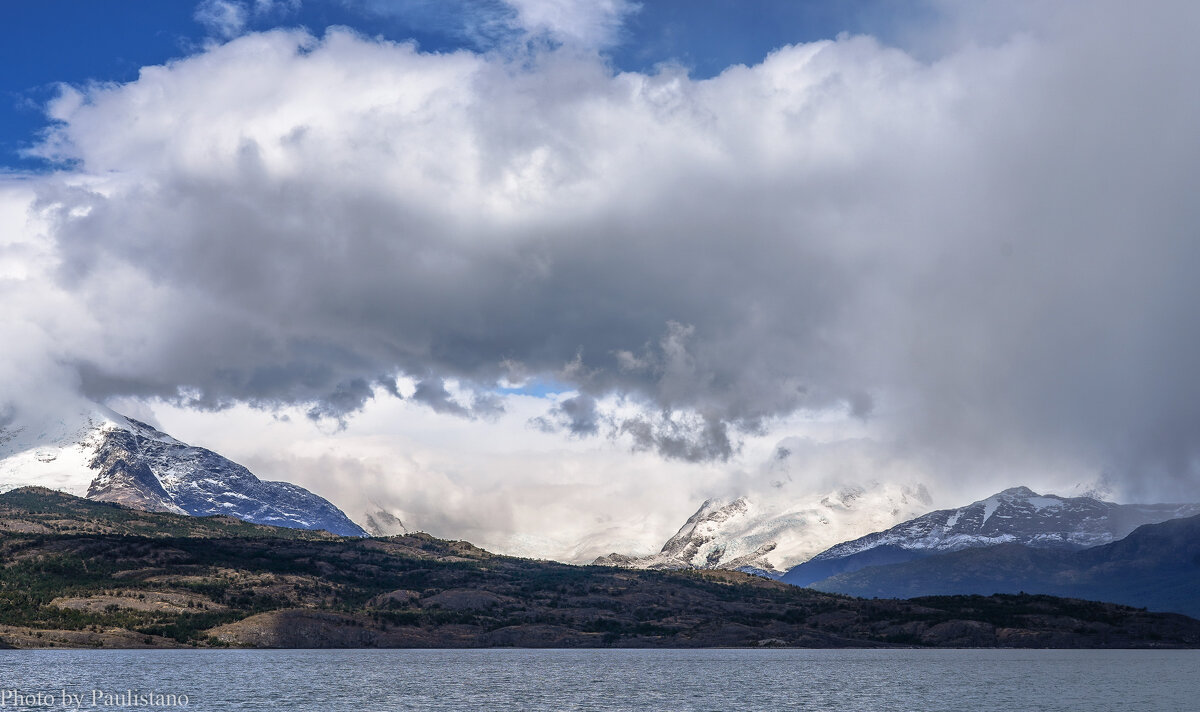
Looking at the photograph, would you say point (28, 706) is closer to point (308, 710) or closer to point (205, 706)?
point (205, 706)

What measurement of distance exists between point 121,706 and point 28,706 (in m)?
14.3

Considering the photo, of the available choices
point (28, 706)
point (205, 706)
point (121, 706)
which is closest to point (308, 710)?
point (205, 706)

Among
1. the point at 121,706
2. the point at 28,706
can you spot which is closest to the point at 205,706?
the point at 121,706

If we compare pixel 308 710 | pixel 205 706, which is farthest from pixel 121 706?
pixel 308 710

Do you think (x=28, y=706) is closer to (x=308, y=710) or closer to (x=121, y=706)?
(x=121, y=706)

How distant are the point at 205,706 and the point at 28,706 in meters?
27.9

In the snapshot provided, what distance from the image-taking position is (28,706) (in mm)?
188750

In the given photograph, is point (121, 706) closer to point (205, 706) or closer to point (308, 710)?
point (205, 706)

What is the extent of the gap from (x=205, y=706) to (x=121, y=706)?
13612 millimetres

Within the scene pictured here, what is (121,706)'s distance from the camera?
7667 inches

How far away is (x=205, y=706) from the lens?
199 meters
